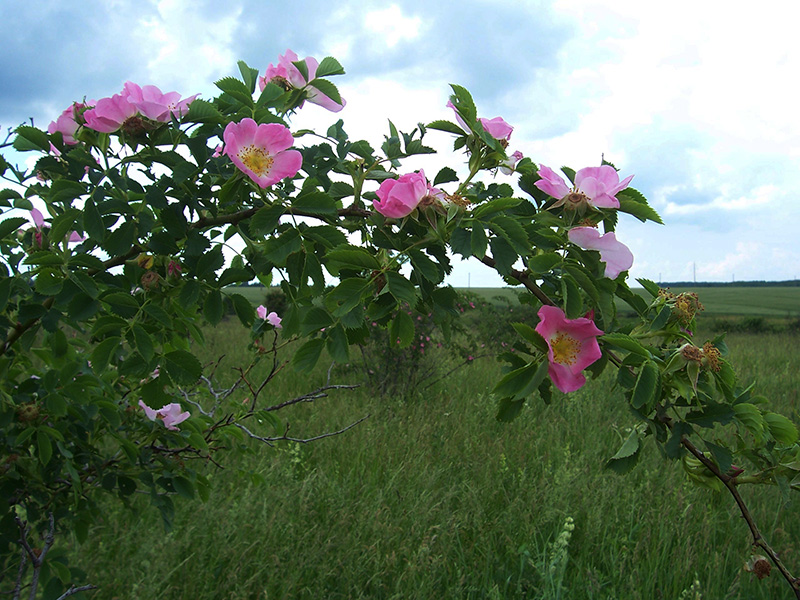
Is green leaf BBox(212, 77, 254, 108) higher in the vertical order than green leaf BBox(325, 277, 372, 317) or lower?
higher

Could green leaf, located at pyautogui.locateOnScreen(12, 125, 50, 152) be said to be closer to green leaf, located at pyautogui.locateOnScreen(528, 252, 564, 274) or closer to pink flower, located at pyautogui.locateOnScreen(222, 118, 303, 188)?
pink flower, located at pyautogui.locateOnScreen(222, 118, 303, 188)

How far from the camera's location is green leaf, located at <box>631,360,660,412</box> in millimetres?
832

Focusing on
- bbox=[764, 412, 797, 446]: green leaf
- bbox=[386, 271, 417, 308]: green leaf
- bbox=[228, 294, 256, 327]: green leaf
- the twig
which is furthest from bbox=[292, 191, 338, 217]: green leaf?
bbox=[764, 412, 797, 446]: green leaf

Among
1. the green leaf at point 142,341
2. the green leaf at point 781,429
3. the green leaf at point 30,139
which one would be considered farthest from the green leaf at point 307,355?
the green leaf at point 781,429

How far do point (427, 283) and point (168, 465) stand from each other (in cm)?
109

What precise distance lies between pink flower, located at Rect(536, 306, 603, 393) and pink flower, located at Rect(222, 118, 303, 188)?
A: 18.8 inches

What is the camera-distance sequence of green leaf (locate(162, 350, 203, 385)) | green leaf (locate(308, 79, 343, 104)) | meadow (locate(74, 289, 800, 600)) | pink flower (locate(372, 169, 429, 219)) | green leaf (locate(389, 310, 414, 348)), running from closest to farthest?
pink flower (locate(372, 169, 429, 219)) < green leaf (locate(389, 310, 414, 348)) < green leaf (locate(162, 350, 203, 385)) < green leaf (locate(308, 79, 343, 104)) < meadow (locate(74, 289, 800, 600))

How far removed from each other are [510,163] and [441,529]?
1.71 metres

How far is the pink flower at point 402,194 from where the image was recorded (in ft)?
2.72

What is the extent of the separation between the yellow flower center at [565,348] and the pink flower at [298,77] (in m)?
0.71

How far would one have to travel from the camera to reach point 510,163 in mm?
1114

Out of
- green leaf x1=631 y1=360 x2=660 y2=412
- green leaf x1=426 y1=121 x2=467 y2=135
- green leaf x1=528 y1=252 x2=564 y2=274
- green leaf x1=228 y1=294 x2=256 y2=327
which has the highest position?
green leaf x1=426 y1=121 x2=467 y2=135

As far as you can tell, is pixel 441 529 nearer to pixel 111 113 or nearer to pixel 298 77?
pixel 298 77

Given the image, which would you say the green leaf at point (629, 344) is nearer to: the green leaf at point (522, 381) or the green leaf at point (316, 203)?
the green leaf at point (522, 381)
